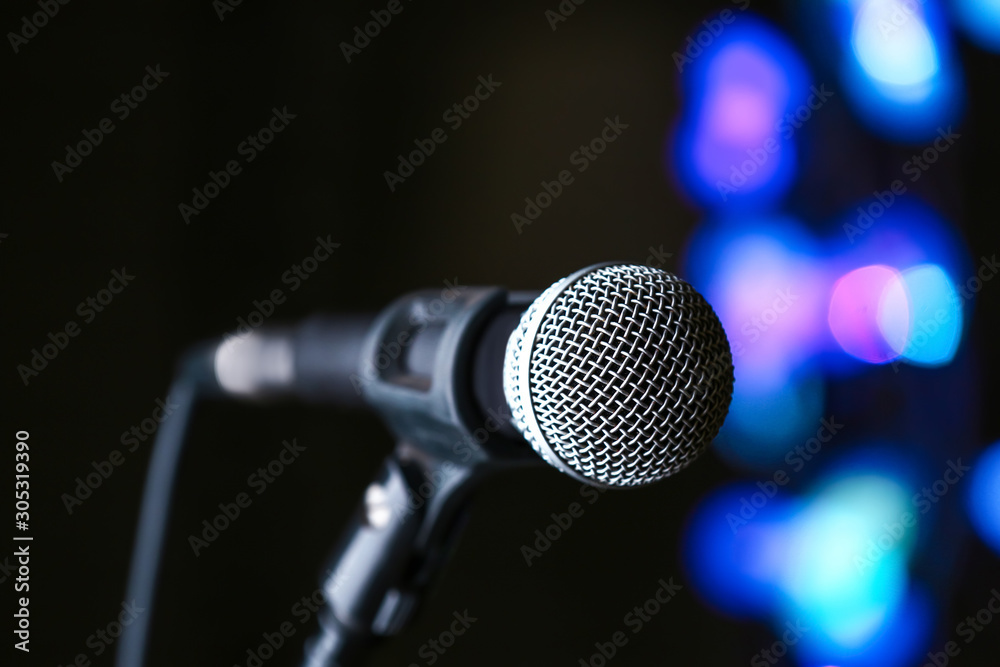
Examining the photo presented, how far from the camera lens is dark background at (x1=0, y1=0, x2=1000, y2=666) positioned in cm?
120

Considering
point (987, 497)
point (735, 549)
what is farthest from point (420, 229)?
point (987, 497)

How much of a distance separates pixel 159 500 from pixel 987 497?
3.93 ft

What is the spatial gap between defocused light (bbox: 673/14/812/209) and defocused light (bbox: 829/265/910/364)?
20 cm

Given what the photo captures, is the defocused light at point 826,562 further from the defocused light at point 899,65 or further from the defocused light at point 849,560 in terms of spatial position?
the defocused light at point 899,65

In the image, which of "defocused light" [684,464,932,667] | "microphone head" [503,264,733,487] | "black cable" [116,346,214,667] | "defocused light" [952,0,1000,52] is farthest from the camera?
"defocused light" [684,464,932,667]

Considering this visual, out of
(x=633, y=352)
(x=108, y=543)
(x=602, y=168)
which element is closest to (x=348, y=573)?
(x=633, y=352)

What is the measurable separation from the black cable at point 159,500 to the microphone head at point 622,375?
17.5 inches

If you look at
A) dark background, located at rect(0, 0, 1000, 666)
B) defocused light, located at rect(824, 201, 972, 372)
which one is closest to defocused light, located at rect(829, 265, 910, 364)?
defocused light, located at rect(824, 201, 972, 372)

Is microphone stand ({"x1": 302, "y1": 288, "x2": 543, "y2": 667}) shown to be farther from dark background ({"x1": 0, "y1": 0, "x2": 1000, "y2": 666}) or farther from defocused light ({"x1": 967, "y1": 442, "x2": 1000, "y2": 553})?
defocused light ({"x1": 967, "y1": 442, "x2": 1000, "y2": 553})

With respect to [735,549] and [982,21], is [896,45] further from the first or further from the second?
[735,549]

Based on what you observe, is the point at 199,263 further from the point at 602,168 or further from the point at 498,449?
the point at 498,449

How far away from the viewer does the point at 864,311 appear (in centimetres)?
124

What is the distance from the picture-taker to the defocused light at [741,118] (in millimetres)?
1292

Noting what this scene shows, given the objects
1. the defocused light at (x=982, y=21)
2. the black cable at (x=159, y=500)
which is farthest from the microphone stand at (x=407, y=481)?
the defocused light at (x=982, y=21)
